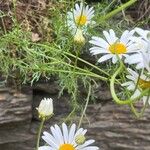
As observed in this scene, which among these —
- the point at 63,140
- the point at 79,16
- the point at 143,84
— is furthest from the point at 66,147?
the point at 79,16

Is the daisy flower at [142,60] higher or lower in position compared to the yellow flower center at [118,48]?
lower

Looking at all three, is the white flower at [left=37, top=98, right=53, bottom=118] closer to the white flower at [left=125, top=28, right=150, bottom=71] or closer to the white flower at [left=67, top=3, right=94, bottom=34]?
the white flower at [left=125, top=28, right=150, bottom=71]

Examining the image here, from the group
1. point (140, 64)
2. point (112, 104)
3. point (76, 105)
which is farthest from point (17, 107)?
point (140, 64)

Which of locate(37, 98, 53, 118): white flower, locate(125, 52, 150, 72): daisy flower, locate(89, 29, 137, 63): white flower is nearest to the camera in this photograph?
locate(125, 52, 150, 72): daisy flower

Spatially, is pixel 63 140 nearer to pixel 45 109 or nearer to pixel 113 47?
pixel 45 109

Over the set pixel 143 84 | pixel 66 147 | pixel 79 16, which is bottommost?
pixel 66 147

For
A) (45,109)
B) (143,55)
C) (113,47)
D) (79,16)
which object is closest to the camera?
(143,55)

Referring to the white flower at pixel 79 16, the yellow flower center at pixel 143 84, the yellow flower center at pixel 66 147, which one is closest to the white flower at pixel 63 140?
the yellow flower center at pixel 66 147

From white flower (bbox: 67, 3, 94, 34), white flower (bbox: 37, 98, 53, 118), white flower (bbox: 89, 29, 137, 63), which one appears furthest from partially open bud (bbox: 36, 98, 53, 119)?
white flower (bbox: 67, 3, 94, 34)

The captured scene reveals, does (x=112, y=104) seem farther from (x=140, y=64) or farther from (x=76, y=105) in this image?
(x=140, y=64)

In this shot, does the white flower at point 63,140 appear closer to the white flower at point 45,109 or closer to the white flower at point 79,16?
the white flower at point 45,109

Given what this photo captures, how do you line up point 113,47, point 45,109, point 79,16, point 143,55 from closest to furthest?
point 143,55, point 45,109, point 113,47, point 79,16
